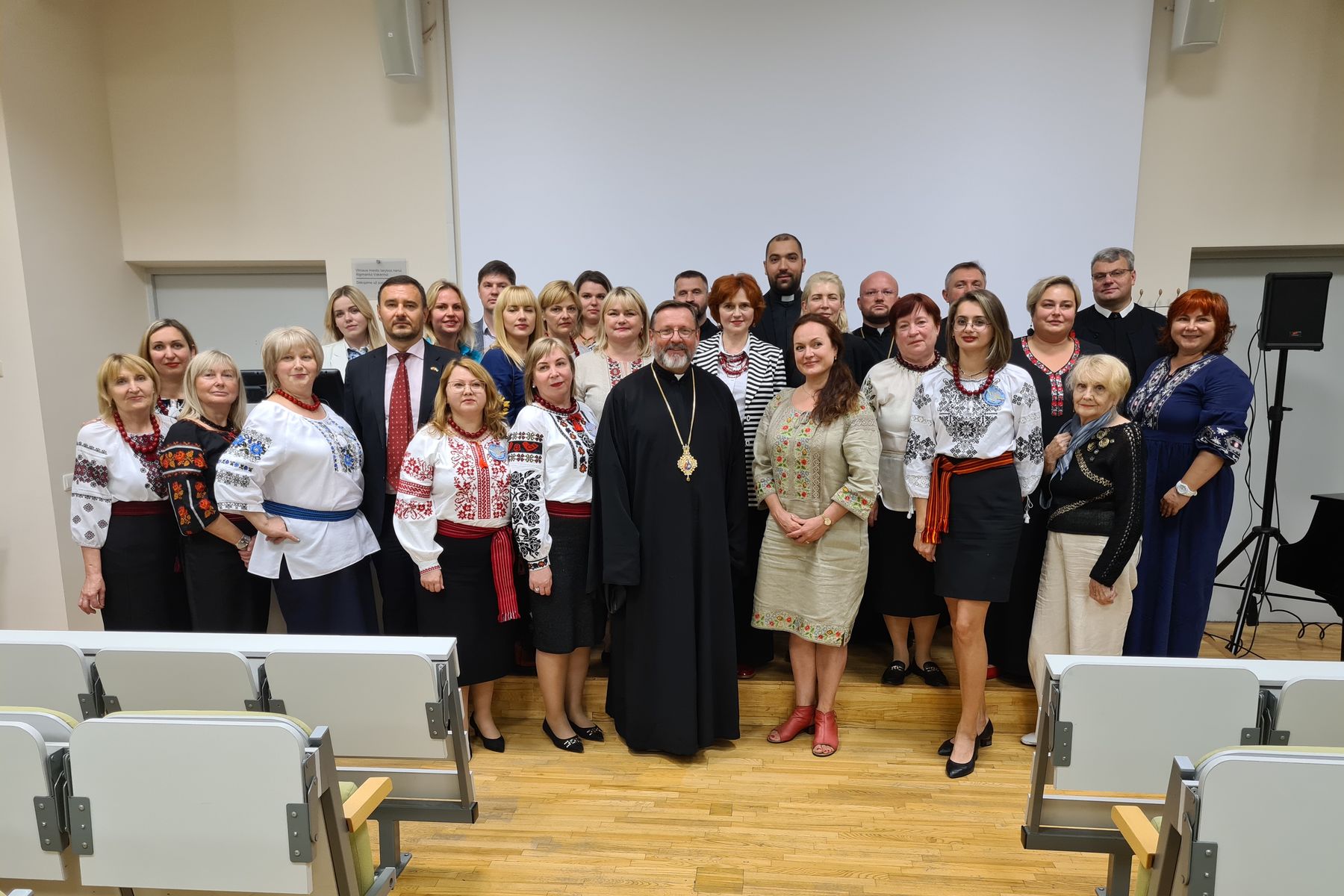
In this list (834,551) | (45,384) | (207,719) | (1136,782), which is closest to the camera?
(207,719)

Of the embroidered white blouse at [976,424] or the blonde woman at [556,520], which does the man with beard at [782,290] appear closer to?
the embroidered white blouse at [976,424]

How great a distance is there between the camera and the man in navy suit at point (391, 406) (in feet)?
9.76

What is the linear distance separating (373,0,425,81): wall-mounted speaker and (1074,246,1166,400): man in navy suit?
3714mm

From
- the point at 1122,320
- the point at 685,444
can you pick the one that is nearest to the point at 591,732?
the point at 685,444

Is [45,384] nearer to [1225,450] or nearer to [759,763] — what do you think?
[759,763]

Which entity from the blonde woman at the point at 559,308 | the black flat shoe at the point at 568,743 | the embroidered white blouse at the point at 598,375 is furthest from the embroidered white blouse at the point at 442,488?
the black flat shoe at the point at 568,743

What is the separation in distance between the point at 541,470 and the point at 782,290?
1.59 meters

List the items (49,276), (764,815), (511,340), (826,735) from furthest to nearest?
(49,276) → (511,340) → (826,735) → (764,815)

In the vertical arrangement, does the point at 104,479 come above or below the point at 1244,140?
below

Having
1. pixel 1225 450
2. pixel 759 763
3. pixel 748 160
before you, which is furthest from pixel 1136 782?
pixel 748 160

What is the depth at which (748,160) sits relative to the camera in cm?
433

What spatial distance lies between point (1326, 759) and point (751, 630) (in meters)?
2.24

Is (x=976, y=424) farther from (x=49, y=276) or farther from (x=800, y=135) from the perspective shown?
(x=49, y=276)

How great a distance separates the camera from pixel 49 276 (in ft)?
13.5
